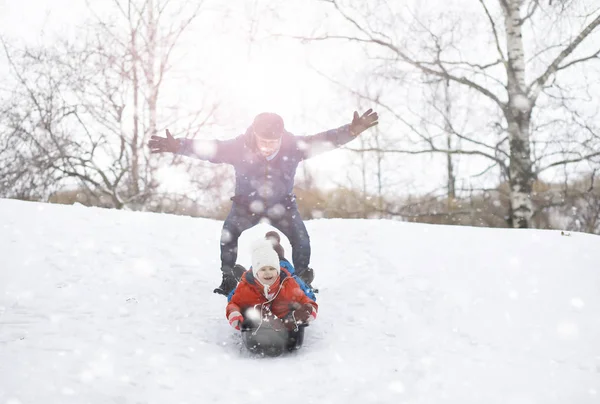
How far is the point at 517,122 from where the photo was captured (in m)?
7.75

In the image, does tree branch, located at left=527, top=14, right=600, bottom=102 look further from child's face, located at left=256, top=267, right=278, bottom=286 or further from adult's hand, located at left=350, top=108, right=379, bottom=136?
child's face, located at left=256, top=267, right=278, bottom=286

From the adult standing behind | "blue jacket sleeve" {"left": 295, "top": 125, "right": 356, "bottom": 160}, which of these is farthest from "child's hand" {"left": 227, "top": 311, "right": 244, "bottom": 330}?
"blue jacket sleeve" {"left": 295, "top": 125, "right": 356, "bottom": 160}

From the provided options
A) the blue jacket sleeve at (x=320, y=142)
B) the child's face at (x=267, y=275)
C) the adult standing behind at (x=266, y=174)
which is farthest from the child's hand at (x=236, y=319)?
the blue jacket sleeve at (x=320, y=142)

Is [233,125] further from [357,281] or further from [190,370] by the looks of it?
[190,370]

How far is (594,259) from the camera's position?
425 centimetres

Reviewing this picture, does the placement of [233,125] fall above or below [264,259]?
above

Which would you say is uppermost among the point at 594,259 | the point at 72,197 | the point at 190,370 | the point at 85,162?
the point at 85,162

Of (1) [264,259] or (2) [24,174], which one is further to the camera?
(2) [24,174]

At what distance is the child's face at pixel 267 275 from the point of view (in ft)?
11.7

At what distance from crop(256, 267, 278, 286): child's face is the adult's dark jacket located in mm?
812

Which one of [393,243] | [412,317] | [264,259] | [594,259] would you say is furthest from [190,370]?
[594,259]

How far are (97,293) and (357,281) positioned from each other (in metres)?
2.46

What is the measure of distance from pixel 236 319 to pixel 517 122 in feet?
21.2

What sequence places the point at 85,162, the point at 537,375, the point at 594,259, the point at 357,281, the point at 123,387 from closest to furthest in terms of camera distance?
the point at 123,387 < the point at 537,375 < the point at 594,259 < the point at 357,281 < the point at 85,162
